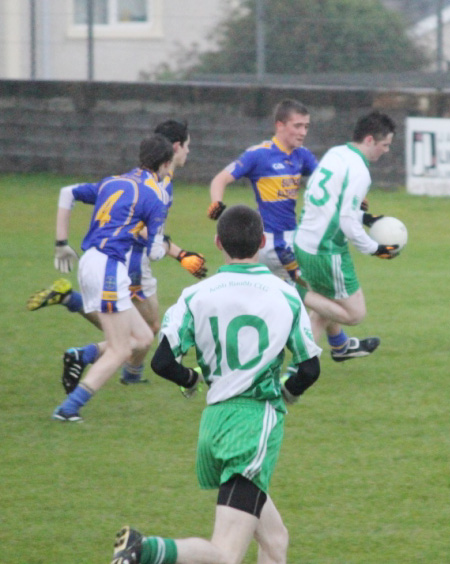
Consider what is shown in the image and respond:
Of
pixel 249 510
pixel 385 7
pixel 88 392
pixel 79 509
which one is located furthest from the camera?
pixel 385 7

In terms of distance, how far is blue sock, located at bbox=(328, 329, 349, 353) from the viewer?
8.55 metres

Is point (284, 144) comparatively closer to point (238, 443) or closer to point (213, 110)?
point (238, 443)

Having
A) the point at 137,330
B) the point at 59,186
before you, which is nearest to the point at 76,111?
the point at 59,186

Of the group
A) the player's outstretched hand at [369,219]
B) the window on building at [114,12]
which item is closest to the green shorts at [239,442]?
the player's outstretched hand at [369,219]

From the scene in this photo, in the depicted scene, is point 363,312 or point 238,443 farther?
point 363,312

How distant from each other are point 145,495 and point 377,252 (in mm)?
2942

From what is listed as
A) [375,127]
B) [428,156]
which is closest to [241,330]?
[375,127]

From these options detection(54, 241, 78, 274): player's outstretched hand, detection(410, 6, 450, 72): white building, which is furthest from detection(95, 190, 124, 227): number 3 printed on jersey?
detection(410, 6, 450, 72): white building

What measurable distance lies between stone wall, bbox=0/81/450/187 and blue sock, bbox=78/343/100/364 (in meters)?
11.1

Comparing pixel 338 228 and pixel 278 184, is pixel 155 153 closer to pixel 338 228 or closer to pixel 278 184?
pixel 338 228

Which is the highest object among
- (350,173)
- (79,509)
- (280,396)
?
(350,173)

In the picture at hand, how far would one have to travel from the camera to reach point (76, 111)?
19.7 metres

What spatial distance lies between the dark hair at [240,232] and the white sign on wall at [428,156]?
12.8m

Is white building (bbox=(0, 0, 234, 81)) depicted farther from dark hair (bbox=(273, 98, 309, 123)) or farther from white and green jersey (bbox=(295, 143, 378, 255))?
white and green jersey (bbox=(295, 143, 378, 255))
